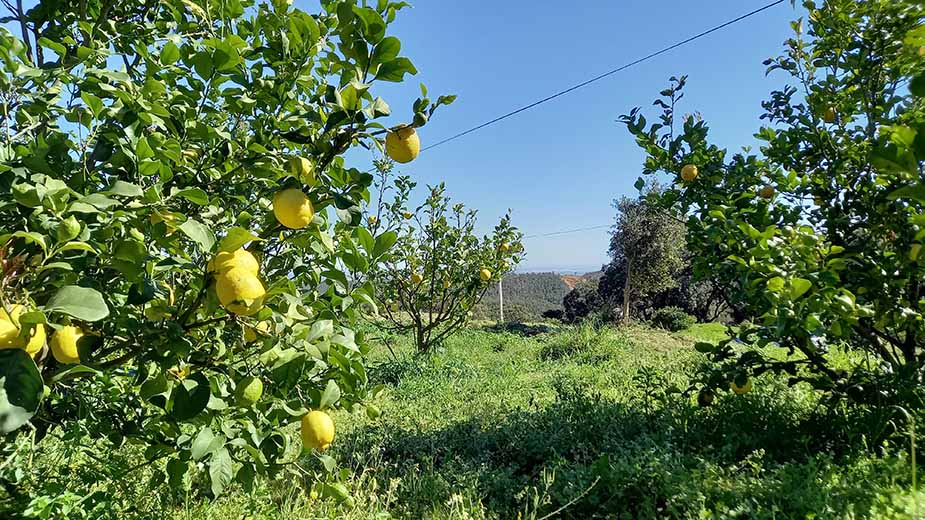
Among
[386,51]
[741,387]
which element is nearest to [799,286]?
[741,387]

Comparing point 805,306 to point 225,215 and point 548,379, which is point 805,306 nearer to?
point 225,215

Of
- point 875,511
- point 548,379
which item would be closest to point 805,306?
point 875,511

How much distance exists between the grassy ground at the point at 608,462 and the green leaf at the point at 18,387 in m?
0.64

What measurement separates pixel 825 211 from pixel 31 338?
9.55ft

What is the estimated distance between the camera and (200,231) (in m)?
0.75

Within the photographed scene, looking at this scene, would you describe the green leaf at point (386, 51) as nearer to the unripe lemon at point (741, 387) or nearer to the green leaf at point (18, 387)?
the green leaf at point (18, 387)

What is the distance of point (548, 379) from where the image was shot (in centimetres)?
483

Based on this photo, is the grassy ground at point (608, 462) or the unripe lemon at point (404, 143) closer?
the unripe lemon at point (404, 143)

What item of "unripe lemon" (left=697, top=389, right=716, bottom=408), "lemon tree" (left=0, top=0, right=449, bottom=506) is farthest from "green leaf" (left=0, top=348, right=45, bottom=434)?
"unripe lemon" (left=697, top=389, right=716, bottom=408)

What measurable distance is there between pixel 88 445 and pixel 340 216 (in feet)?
5.43

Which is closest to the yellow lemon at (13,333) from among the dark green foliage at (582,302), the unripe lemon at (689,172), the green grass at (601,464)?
the green grass at (601,464)

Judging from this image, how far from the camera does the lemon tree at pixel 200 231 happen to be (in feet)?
2.54

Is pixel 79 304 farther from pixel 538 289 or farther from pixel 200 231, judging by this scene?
pixel 538 289

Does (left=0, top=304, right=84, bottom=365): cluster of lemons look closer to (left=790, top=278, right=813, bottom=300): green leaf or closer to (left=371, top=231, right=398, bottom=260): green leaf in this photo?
(left=371, top=231, right=398, bottom=260): green leaf
